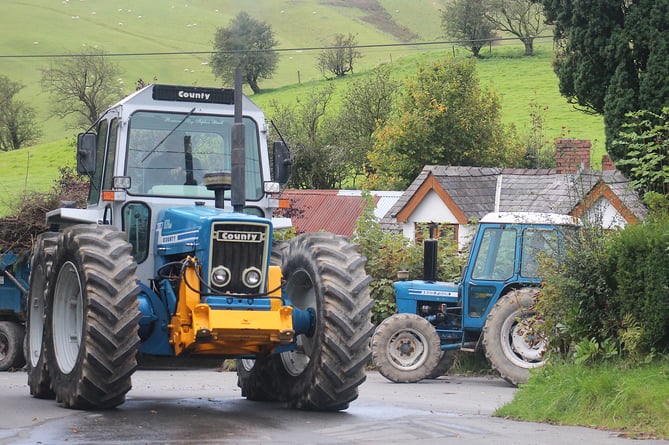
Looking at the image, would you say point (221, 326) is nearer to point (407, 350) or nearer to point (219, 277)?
point (219, 277)

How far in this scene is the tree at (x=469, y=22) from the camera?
312 ft

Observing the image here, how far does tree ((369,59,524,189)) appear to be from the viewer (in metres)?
51.8

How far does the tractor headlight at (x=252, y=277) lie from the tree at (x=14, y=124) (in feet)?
270

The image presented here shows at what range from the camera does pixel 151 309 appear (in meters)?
12.1

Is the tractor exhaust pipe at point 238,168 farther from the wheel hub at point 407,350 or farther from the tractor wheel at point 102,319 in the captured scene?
the wheel hub at point 407,350

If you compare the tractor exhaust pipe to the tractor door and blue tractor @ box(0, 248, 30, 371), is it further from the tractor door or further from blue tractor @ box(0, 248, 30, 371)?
blue tractor @ box(0, 248, 30, 371)

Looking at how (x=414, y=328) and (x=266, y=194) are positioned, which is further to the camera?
(x=414, y=328)

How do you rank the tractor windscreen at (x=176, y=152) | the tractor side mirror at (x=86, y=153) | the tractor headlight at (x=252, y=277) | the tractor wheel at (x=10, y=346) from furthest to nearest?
the tractor wheel at (x=10, y=346) < the tractor windscreen at (x=176, y=152) < the tractor side mirror at (x=86, y=153) < the tractor headlight at (x=252, y=277)

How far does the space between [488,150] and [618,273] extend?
41.2 metres

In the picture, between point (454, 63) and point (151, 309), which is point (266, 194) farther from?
point (454, 63)

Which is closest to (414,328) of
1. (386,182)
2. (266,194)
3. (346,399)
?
(266,194)

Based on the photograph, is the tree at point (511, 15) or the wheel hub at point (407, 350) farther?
the tree at point (511, 15)

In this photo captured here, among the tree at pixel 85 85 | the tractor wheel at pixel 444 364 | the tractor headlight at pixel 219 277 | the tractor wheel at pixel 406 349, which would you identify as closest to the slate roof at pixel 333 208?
the tractor wheel at pixel 444 364

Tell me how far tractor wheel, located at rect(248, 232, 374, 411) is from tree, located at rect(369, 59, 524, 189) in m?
39.7
